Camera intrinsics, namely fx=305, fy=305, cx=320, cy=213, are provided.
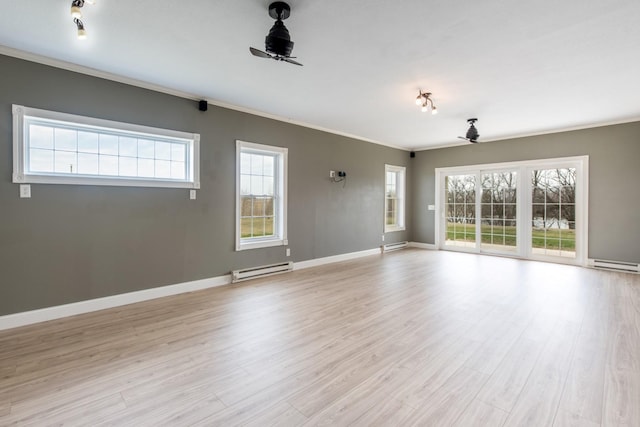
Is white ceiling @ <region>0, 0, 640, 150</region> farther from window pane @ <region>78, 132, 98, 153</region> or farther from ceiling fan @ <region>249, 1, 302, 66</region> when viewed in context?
window pane @ <region>78, 132, 98, 153</region>

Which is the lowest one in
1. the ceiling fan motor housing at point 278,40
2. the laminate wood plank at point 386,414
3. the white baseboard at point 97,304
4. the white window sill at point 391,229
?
the laminate wood plank at point 386,414

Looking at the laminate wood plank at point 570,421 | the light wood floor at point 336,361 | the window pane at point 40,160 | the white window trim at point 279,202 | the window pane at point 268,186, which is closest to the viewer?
the laminate wood plank at point 570,421

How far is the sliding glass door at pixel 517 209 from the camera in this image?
615 centimetres

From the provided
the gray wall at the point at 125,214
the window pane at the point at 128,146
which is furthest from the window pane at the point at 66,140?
the window pane at the point at 128,146

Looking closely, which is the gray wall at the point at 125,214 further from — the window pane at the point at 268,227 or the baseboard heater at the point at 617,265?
the baseboard heater at the point at 617,265

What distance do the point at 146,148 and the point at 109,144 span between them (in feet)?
1.35

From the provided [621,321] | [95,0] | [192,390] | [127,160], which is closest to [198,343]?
[192,390]

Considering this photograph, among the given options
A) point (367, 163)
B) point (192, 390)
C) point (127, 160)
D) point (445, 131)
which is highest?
point (445, 131)

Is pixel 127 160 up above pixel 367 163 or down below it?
below

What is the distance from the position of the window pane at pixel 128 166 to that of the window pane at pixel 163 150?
1.00 feet

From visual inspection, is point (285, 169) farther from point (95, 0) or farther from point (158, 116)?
point (95, 0)

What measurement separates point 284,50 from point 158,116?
2476 millimetres

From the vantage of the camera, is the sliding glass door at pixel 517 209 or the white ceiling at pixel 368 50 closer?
the white ceiling at pixel 368 50

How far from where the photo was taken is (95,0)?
227 cm
